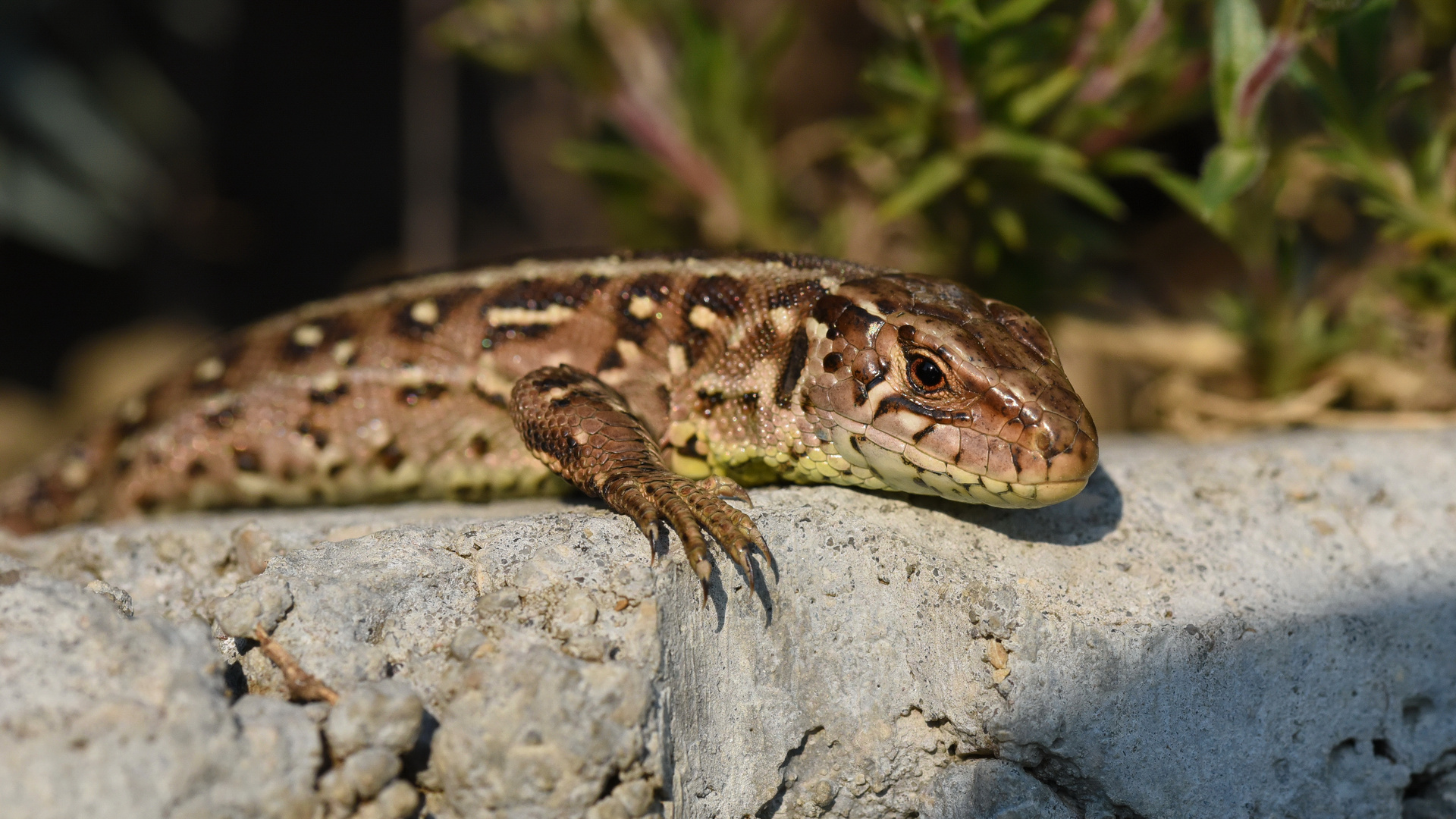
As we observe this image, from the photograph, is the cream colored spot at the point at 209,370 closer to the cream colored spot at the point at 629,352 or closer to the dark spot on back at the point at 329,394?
the dark spot on back at the point at 329,394

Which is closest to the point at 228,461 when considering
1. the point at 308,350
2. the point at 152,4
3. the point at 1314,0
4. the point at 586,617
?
the point at 308,350

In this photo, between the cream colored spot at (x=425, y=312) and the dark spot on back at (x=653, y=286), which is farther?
the cream colored spot at (x=425, y=312)

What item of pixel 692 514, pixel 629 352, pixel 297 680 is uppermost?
pixel 629 352

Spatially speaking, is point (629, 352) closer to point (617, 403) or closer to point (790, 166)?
point (617, 403)

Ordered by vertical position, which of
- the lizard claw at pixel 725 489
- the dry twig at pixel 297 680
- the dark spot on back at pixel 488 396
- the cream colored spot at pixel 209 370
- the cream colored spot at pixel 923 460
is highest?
the cream colored spot at pixel 209 370

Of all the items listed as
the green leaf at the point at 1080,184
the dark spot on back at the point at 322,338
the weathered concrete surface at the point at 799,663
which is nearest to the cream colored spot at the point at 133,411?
the dark spot on back at the point at 322,338

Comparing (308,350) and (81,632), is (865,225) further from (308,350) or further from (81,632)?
(81,632)

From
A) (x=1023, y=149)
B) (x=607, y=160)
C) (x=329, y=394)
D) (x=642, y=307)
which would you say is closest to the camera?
(x=642, y=307)

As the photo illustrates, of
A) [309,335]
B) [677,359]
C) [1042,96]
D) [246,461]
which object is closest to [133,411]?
[246,461]
